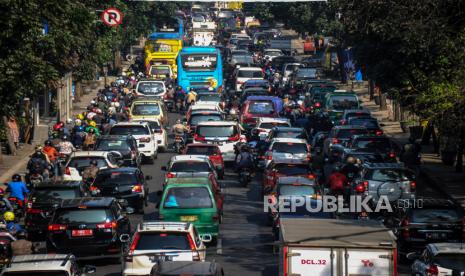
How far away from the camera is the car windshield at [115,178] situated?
114 ft

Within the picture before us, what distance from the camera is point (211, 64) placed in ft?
240

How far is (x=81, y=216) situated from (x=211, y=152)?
596 inches

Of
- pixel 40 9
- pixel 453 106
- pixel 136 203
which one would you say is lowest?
pixel 136 203

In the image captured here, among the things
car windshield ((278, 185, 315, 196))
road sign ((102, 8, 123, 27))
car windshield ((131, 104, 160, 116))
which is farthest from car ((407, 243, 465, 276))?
road sign ((102, 8, 123, 27))

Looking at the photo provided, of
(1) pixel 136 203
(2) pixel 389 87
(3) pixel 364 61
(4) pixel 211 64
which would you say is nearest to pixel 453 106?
(1) pixel 136 203

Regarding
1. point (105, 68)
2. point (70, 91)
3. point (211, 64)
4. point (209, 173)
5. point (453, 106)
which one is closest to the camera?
point (453, 106)

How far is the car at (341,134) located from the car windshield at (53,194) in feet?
48.9

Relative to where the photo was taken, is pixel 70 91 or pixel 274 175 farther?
pixel 70 91

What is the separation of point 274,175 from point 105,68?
4491cm

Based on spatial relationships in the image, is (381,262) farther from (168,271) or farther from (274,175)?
(274,175)

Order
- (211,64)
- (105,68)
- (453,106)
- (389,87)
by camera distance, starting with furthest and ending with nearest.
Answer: (105,68)
(211,64)
(389,87)
(453,106)

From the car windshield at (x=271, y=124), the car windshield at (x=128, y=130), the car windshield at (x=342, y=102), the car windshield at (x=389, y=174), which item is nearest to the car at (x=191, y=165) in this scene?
the car windshield at (x=389, y=174)

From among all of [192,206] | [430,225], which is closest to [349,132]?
[192,206]

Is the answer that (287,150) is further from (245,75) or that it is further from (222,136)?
(245,75)
